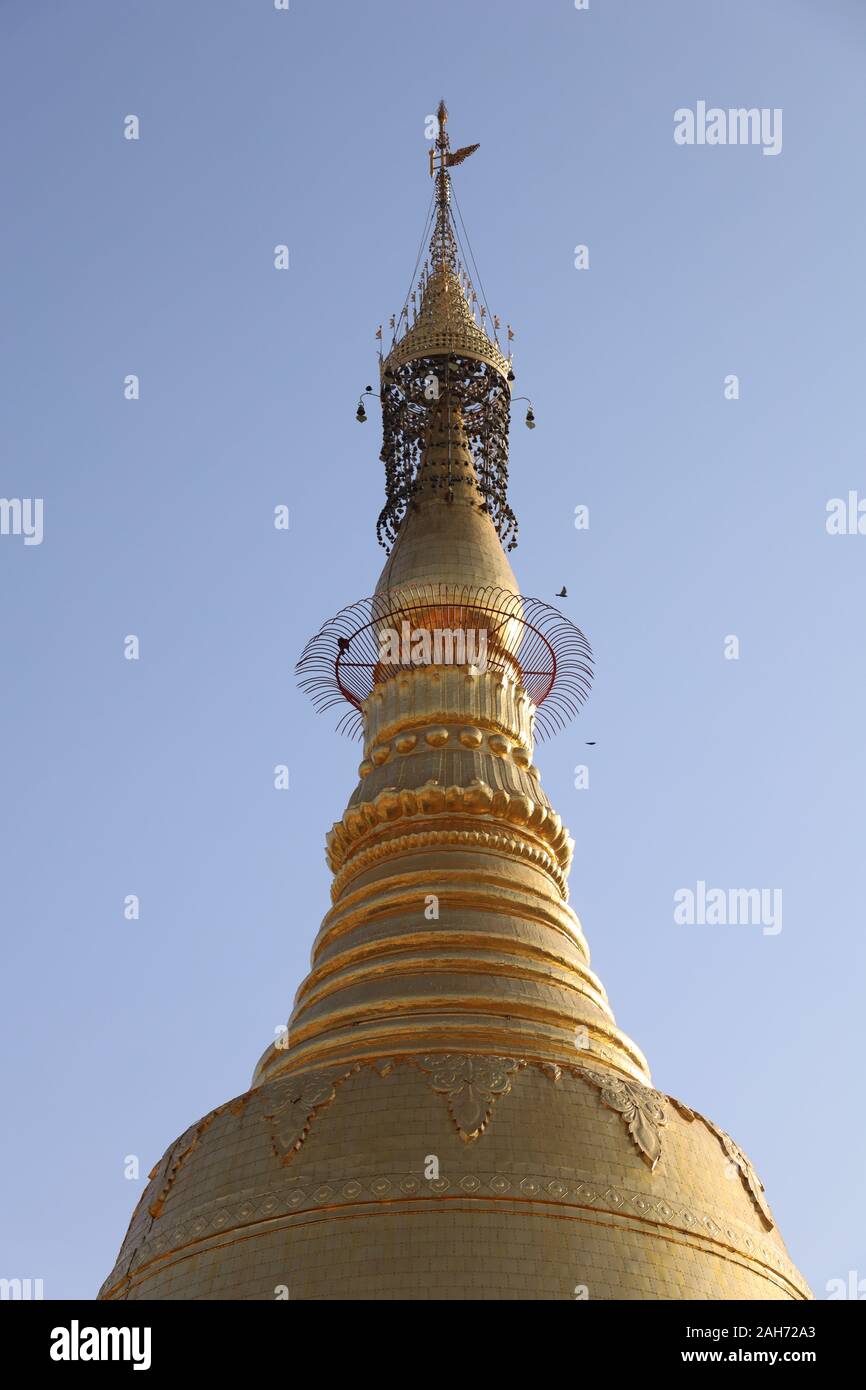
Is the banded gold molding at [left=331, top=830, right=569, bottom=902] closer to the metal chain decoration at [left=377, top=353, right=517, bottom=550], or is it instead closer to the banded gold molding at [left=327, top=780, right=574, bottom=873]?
the banded gold molding at [left=327, top=780, right=574, bottom=873]

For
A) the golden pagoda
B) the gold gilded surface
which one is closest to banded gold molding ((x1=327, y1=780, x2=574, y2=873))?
the golden pagoda

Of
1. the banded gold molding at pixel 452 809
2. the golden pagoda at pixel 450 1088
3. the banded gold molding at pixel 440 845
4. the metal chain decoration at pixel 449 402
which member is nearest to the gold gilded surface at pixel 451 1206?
the golden pagoda at pixel 450 1088

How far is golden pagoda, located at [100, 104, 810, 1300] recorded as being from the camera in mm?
16375

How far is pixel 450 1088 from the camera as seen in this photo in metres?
17.7

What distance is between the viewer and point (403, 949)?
20.6m

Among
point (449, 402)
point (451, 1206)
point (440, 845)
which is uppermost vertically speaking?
point (449, 402)

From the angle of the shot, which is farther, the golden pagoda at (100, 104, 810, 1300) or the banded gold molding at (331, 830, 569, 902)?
the banded gold molding at (331, 830, 569, 902)

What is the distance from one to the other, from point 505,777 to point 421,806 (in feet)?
4.29

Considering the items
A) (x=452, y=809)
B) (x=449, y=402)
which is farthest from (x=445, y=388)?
(x=452, y=809)

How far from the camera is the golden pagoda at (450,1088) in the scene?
16375mm

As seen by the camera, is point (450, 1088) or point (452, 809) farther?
point (452, 809)

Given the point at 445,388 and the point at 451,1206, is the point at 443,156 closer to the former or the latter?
the point at 445,388
